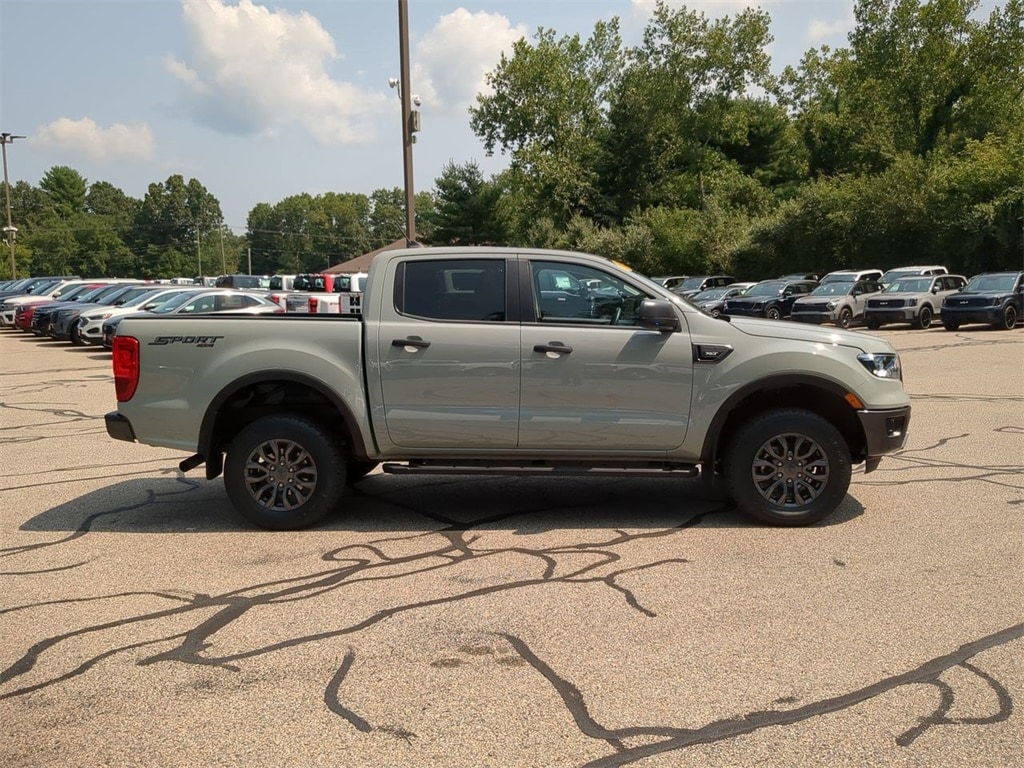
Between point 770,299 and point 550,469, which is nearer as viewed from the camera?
point 550,469

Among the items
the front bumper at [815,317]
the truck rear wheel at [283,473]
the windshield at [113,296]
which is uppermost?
the windshield at [113,296]

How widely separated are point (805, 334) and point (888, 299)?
23283 mm

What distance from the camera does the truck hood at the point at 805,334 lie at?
6176mm

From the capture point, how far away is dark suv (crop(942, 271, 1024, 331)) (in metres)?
24.5

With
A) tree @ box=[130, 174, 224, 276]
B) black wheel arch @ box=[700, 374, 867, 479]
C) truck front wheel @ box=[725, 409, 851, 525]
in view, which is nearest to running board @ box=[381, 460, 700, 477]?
black wheel arch @ box=[700, 374, 867, 479]

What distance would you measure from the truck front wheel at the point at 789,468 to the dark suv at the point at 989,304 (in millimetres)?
21380

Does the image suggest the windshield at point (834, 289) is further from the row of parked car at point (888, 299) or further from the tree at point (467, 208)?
the tree at point (467, 208)

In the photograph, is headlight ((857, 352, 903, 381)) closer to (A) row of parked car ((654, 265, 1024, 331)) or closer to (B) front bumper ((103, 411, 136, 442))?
(B) front bumper ((103, 411, 136, 442))

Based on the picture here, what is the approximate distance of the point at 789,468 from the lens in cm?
614

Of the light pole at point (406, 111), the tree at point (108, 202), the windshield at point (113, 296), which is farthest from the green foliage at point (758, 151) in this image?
the tree at point (108, 202)

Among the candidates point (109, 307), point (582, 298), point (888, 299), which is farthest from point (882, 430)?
point (888, 299)

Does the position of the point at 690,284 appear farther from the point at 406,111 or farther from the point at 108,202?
the point at 108,202

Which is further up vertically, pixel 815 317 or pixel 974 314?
pixel 974 314

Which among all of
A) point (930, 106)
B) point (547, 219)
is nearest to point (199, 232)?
point (547, 219)
